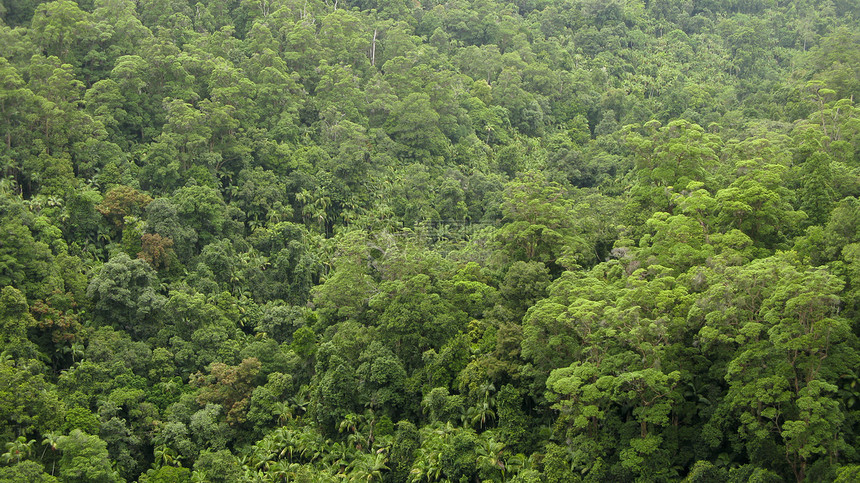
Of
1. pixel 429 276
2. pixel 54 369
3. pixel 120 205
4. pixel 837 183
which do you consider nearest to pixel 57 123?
pixel 120 205

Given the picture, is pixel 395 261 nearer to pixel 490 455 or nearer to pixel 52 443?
pixel 490 455

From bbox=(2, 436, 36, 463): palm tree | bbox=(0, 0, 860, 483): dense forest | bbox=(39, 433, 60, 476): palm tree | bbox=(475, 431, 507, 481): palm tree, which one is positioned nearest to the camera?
bbox=(0, 0, 860, 483): dense forest

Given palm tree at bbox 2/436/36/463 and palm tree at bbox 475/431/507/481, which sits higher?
palm tree at bbox 475/431/507/481

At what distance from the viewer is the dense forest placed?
77.8ft

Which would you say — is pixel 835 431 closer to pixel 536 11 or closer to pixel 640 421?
pixel 640 421

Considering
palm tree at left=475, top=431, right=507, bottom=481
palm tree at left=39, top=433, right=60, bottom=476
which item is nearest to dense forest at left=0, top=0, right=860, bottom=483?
palm tree at left=475, top=431, right=507, bottom=481

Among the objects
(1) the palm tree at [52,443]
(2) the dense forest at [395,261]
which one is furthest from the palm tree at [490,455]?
(1) the palm tree at [52,443]

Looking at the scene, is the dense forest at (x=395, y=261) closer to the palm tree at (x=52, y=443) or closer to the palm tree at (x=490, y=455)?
the palm tree at (x=490, y=455)

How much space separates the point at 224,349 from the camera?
120 feet

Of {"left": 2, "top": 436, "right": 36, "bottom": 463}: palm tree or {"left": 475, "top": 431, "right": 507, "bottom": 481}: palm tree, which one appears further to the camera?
{"left": 2, "top": 436, "right": 36, "bottom": 463}: palm tree

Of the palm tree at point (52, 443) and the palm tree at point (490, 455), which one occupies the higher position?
the palm tree at point (490, 455)

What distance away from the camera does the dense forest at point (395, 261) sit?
77.8ft

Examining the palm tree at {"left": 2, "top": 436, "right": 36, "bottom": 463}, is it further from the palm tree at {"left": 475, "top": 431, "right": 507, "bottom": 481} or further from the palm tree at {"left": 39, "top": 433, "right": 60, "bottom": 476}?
the palm tree at {"left": 475, "top": 431, "right": 507, "bottom": 481}

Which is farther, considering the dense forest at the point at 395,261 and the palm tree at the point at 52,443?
the palm tree at the point at 52,443
